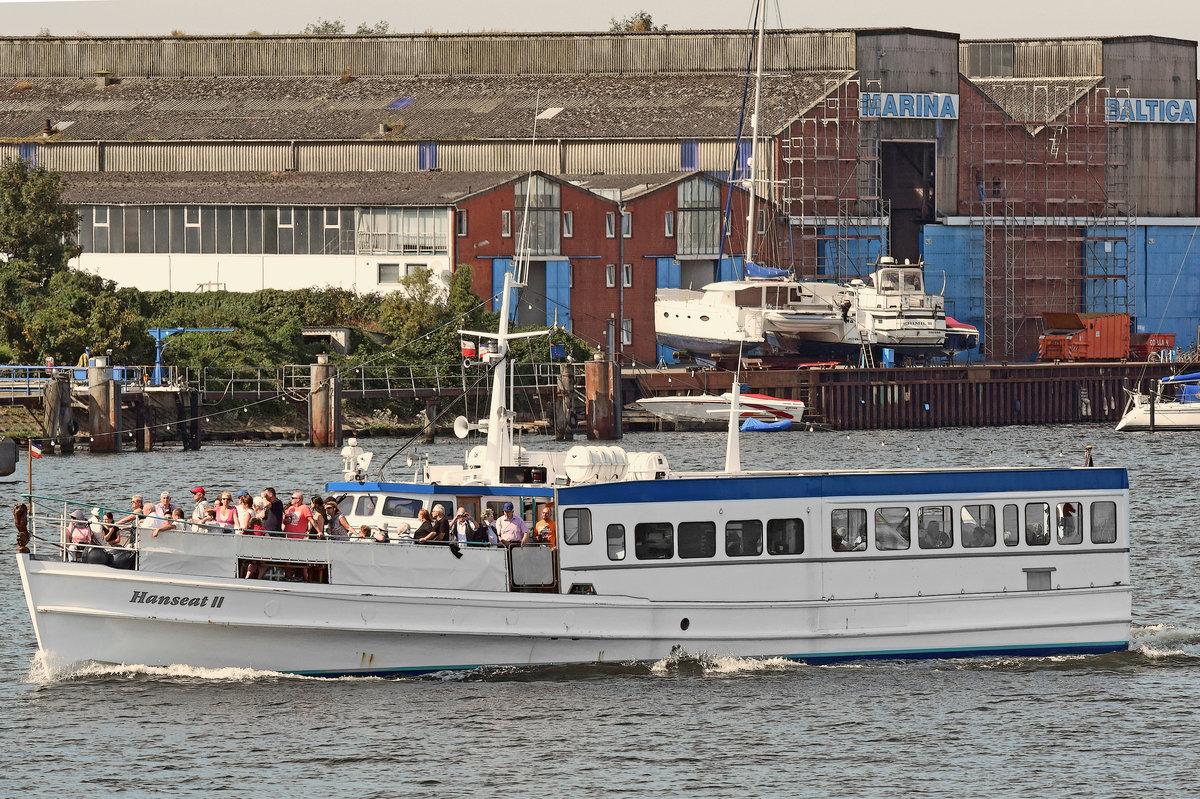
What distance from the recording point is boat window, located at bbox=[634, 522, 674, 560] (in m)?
30.4

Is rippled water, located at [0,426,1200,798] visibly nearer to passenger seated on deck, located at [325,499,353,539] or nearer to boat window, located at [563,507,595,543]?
boat window, located at [563,507,595,543]

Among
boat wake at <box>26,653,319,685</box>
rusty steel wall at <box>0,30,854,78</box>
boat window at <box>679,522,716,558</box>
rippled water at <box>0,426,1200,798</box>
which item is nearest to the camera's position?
rippled water at <box>0,426,1200,798</box>

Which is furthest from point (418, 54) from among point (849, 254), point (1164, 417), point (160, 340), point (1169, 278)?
point (1164, 417)

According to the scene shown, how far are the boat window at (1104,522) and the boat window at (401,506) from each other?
37.6 feet

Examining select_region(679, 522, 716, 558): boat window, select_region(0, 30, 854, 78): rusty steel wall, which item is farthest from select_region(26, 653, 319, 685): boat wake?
select_region(0, 30, 854, 78): rusty steel wall

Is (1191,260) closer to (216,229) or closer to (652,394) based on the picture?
(652,394)

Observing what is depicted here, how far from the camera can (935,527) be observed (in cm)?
3130

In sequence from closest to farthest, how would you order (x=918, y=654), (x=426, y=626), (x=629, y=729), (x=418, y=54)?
(x=629, y=729) < (x=426, y=626) < (x=918, y=654) < (x=418, y=54)

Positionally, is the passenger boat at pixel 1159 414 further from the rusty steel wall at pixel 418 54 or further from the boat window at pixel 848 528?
the boat window at pixel 848 528

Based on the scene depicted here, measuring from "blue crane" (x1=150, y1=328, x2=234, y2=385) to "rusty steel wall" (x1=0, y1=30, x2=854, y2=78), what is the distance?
37349mm

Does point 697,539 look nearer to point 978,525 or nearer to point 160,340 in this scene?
point 978,525

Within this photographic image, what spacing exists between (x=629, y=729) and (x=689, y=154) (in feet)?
261

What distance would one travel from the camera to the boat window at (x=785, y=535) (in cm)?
3072

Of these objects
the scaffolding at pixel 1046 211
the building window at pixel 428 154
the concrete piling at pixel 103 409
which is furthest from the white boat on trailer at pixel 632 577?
the scaffolding at pixel 1046 211
